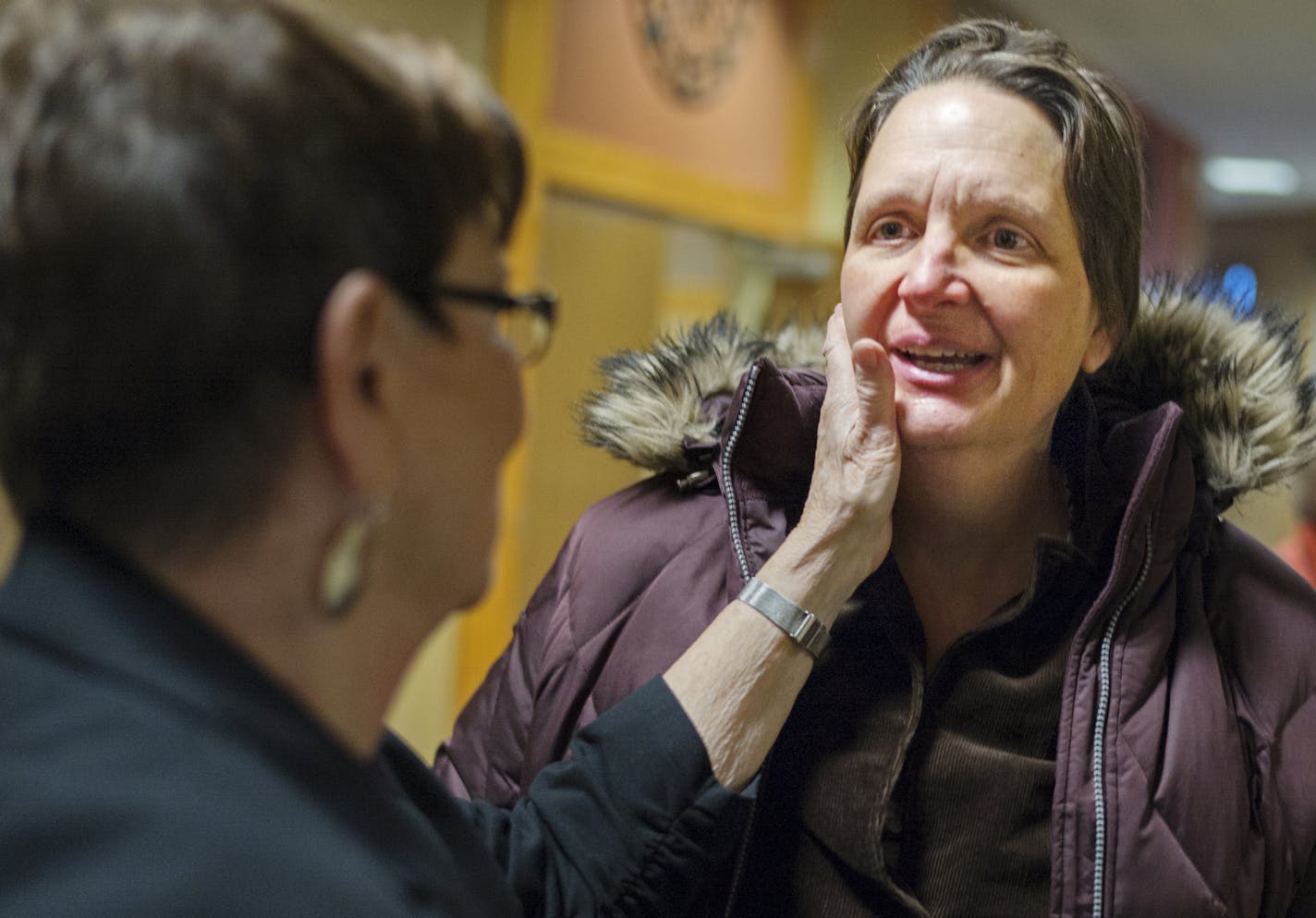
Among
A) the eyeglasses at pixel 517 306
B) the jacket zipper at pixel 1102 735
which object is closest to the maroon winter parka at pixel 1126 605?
the jacket zipper at pixel 1102 735

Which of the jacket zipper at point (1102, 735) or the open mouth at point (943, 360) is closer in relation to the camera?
the jacket zipper at point (1102, 735)

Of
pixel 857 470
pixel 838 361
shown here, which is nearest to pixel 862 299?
pixel 838 361

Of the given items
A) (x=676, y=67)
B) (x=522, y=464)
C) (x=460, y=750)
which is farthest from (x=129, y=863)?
(x=676, y=67)

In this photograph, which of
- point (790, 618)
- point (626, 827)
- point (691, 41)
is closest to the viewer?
point (626, 827)

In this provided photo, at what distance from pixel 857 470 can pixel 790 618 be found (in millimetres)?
201

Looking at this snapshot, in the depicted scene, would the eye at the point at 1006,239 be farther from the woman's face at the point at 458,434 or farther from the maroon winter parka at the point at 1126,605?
the woman's face at the point at 458,434

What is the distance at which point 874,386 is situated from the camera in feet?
4.52

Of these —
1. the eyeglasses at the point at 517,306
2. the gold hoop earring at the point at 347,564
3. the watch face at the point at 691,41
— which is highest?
the watch face at the point at 691,41

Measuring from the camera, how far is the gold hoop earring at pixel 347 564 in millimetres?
695

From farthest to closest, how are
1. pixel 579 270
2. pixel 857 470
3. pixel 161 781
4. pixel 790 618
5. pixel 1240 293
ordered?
1. pixel 579 270
2. pixel 1240 293
3. pixel 857 470
4. pixel 790 618
5. pixel 161 781

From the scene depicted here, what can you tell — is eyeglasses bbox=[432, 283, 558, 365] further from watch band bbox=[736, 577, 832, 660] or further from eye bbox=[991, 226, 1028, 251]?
eye bbox=[991, 226, 1028, 251]

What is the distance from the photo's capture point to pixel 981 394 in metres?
1.41

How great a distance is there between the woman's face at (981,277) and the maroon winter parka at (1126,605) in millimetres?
129

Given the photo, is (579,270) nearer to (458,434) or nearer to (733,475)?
(733,475)
